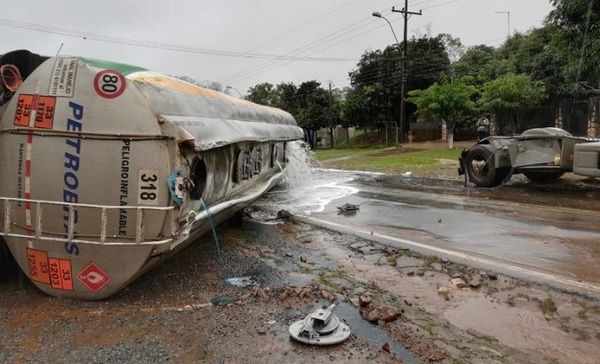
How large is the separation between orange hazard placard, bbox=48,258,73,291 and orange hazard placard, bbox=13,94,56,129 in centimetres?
117

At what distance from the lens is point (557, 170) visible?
421 inches

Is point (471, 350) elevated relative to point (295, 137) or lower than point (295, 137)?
lower

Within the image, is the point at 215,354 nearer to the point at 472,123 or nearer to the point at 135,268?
the point at 135,268

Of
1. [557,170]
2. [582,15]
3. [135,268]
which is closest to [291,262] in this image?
[135,268]

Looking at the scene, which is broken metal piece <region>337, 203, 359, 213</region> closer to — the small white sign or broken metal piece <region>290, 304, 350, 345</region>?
broken metal piece <region>290, 304, 350, 345</region>

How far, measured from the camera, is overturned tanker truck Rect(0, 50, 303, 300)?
155 inches

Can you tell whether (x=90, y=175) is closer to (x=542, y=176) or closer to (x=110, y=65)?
(x=110, y=65)

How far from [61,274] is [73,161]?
102 centimetres

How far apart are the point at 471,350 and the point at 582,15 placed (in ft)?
50.7

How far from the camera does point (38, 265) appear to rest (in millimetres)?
4254

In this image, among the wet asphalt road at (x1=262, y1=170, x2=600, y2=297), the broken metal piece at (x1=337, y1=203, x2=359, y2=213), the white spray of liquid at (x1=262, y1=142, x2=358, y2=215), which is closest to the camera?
the wet asphalt road at (x1=262, y1=170, x2=600, y2=297)

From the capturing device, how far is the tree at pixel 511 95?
23078 millimetres

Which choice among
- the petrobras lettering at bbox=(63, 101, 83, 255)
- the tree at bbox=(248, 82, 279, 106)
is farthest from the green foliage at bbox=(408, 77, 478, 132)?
the tree at bbox=(248, 82, 279, 106)

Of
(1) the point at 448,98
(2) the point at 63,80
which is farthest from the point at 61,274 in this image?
(1) the point at 448,98
